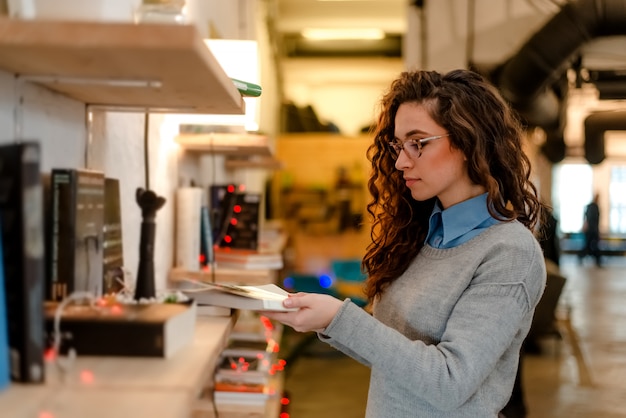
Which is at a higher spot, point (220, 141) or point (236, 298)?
point (220, 141)

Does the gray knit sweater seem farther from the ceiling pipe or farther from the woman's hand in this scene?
the ceiling pipe

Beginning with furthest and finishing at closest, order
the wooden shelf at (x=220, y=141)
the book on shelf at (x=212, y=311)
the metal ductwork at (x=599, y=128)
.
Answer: the metal ductwork at (x=599, y=128)
the wooden shelf at (x=220, y=141)
the book on shelf at (x=212, y=311)

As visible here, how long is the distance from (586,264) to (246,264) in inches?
576

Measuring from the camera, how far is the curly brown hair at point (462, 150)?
1.46m

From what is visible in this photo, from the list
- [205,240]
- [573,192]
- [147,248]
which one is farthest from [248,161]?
[573,192]

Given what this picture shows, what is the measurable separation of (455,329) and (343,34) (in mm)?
8768

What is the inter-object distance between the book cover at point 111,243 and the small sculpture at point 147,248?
0.27 ft

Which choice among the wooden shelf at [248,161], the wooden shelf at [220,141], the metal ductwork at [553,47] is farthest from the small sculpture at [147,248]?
the metal ductwork at [553,47]

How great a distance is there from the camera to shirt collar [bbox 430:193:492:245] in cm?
147

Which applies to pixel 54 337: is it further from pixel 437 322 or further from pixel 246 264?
pixel 246 264

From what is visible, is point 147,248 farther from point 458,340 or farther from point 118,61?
point 458,340

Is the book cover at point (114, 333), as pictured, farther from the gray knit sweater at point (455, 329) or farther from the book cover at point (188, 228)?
the book cover at point (188, 228)

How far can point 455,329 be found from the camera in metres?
1.32

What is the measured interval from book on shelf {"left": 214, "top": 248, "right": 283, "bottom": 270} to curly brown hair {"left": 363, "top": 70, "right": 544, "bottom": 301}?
2.95ft
